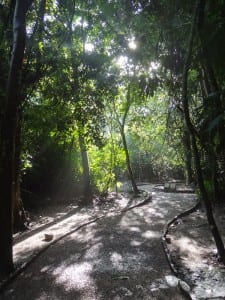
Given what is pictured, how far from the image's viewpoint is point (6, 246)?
227 inches

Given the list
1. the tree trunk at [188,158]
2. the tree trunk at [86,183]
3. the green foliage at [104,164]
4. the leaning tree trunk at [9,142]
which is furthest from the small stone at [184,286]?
the tree trunk at [188,158]

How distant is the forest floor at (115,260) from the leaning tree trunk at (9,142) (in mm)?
570

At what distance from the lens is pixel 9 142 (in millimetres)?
5844

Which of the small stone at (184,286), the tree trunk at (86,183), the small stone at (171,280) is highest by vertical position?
the tree trunk at (86,183)

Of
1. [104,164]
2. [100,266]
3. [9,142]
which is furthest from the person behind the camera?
[104,164]

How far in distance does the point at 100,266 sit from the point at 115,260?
0.42 metres

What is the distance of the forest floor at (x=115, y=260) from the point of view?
4918 mm

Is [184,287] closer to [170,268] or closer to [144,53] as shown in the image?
[170,268]

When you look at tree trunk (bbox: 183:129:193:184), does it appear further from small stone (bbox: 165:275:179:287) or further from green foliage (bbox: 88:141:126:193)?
small stone (bbox: 165:275:179:287)

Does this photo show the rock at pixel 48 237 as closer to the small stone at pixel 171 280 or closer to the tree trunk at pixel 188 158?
the small stone at pixel 171 280

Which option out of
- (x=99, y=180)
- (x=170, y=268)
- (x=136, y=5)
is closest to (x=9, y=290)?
(x=170, y=268)

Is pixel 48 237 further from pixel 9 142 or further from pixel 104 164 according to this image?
pixel 104 164

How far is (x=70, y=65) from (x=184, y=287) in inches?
236

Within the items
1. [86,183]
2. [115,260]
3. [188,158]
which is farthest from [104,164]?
[115,260]
